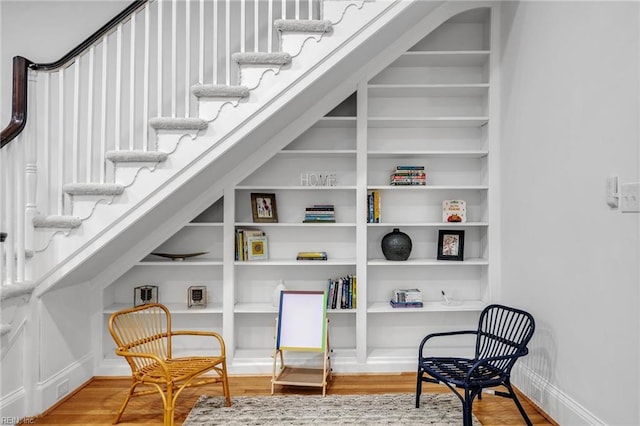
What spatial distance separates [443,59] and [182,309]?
2.93 metres

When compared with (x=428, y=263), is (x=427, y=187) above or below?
above

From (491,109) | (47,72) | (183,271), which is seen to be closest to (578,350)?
(491,109)

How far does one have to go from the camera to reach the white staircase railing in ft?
8.45

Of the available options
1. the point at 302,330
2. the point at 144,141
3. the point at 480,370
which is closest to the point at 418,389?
the point at 480,370

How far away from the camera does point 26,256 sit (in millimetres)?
2609

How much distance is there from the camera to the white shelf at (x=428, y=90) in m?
3.46

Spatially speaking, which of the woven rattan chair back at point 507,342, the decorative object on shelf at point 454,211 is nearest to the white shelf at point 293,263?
the decorative object on shelf at point 454,211

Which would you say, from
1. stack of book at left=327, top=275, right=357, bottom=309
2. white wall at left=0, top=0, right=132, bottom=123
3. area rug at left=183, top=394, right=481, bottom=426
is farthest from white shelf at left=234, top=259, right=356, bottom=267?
white wall at left=0, top=0, right=132, bottom=123

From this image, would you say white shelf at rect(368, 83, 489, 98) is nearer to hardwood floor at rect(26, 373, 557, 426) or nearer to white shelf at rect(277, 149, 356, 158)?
white shelf at rect(277, 149, 356, 158)

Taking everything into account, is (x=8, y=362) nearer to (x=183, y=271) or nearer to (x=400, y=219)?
(x=183, y=271)

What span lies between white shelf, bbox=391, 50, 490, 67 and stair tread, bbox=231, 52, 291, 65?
1234 millimetres

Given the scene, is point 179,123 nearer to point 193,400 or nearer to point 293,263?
point 293,263

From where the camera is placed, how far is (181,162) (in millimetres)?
2699

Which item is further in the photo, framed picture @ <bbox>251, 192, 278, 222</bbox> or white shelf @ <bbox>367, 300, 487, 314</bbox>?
framed picture @ <bbox>251, 192, 278, 222</bbox>
